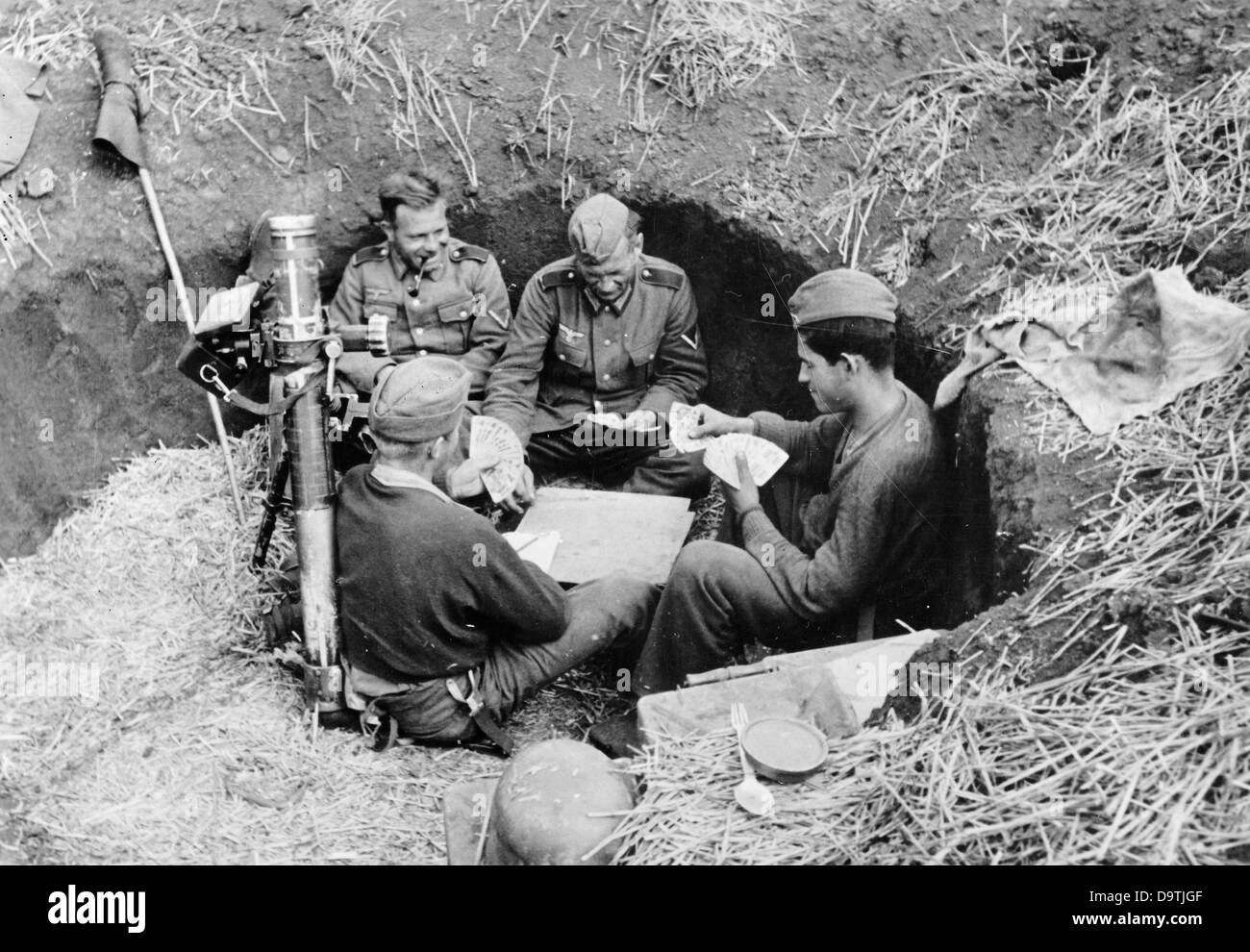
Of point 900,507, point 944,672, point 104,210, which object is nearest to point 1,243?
point 104,210

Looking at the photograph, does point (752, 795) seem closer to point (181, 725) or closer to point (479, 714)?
point (479, 714)

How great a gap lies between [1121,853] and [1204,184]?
3.14 meters

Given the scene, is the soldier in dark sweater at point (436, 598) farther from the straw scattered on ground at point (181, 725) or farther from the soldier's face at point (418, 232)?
the soldier's face at point (418, 232)

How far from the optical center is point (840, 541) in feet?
15.2

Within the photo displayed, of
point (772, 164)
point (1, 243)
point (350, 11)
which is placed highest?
point (350, 11)

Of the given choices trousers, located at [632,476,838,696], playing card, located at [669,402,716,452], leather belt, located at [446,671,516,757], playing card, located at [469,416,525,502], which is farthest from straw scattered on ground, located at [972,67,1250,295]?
leather belt, located at [446,671,516,757]

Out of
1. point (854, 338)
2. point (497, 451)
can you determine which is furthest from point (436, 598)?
point (854, 338)

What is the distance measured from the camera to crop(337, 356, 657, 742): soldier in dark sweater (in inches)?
178

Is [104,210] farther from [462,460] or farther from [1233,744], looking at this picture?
[1233,744]

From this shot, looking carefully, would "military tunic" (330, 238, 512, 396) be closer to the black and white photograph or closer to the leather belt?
the black and white photograph

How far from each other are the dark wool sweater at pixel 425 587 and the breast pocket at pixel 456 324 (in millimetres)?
2266

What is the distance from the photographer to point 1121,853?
2996mm

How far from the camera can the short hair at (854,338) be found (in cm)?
464

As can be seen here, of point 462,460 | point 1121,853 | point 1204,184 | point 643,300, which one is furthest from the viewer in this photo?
point 643,300
